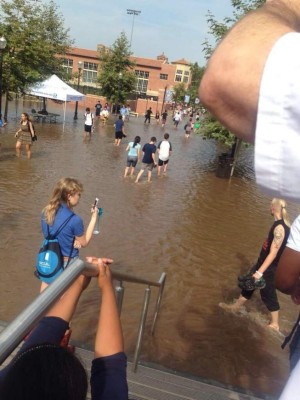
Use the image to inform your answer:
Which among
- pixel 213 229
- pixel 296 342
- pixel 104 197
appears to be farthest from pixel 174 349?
pixel 104 197

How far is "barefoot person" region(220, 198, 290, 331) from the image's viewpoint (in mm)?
4836

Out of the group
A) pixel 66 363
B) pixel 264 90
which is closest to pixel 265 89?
pixel 264 90

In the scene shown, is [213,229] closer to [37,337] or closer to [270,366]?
[270,366]

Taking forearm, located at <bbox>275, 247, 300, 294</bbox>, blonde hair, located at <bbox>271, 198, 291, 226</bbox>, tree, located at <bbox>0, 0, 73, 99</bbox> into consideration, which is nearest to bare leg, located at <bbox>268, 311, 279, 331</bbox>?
blonde hair, located at <bbox>271, 198, 291, 226</bbox>

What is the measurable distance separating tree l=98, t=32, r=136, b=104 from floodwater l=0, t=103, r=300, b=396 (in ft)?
68.8

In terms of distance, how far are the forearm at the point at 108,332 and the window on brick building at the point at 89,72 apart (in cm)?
6909

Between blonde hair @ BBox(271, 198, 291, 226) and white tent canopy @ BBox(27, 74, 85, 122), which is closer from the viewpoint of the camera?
blonde hair @ BBox(271, 198, 291, 226)

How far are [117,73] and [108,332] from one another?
117 feet

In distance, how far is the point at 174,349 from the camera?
4578 millimetres

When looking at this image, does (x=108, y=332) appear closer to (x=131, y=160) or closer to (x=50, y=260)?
(x=50, y=260)

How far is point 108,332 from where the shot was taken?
1.75 m

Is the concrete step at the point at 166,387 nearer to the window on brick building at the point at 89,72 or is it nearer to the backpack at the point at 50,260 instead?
the backpack at the point at 50,260

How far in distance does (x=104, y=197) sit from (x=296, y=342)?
8.21 meters

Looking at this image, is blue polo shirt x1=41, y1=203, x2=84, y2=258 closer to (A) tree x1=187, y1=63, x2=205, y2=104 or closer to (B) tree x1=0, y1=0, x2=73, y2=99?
(A) tree x1=187, y1=63, x2=205, y2=104
